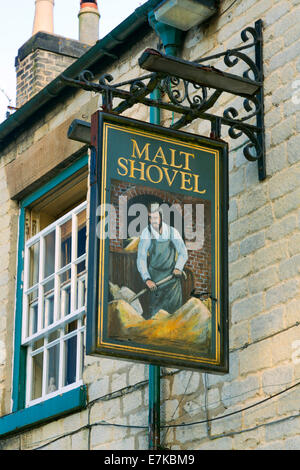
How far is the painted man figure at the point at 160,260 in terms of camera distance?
6664 millimetres

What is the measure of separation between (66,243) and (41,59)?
96.8 inches

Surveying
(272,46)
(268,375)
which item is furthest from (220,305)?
(272,46)

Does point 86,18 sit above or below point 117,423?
above

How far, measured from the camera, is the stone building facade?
682 centimetres

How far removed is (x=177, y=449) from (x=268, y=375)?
1.04 metres

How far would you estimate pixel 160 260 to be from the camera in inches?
266

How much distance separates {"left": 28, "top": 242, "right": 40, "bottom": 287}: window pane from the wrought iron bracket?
9.48ft

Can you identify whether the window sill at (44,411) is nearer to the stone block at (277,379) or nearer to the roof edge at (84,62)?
the stone block at (277,379)

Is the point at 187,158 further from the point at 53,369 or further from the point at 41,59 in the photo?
the point at 41,59

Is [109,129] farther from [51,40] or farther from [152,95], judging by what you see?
[51,40]

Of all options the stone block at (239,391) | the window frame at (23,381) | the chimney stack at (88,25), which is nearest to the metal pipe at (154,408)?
the stone block at (239,391)

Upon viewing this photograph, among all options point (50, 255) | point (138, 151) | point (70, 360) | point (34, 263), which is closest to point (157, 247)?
point (138, 151)

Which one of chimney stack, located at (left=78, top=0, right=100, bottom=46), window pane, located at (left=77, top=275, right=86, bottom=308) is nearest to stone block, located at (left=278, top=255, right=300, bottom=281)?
window pane, located at (left=77, top=275, right=86, bottom=308)

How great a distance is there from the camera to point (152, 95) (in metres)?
8.77
